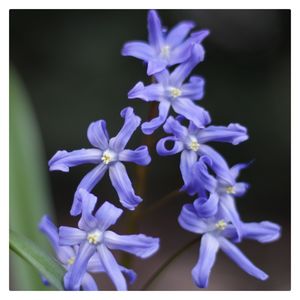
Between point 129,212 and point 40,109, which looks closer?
point 129,212

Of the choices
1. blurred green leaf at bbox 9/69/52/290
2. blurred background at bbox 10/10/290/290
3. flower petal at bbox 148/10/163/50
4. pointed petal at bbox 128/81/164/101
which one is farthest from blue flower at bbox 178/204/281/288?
blurred background at bbox 10/10/290/290

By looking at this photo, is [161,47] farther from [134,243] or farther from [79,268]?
[79,268]

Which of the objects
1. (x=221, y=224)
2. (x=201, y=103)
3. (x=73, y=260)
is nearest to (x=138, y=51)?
(x=221, y=224)

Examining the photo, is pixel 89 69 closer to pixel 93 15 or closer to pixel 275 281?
pixel 93 15

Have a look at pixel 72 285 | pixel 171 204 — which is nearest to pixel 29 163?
pixel 72 285

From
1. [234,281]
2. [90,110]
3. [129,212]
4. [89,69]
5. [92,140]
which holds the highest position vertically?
[89,69]

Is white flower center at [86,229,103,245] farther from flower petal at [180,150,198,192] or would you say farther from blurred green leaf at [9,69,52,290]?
blurred green leaf at [9,69,52,290]

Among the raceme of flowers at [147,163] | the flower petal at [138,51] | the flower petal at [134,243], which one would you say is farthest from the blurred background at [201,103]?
the flower petal at [134,243]

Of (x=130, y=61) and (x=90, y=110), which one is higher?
(x=130, y=61)

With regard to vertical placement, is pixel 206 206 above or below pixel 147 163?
below
